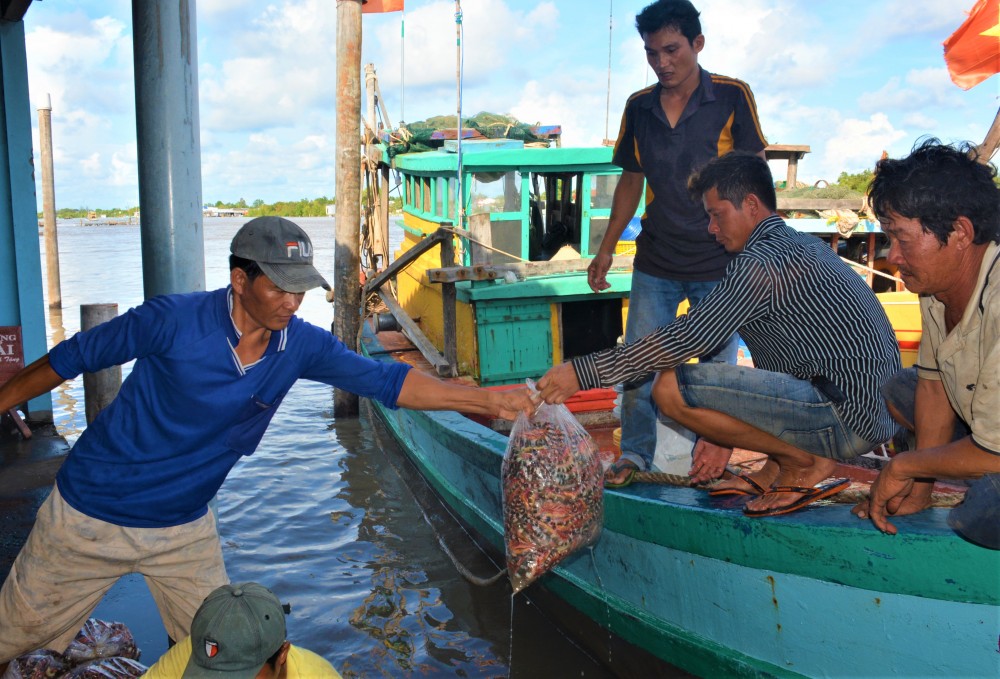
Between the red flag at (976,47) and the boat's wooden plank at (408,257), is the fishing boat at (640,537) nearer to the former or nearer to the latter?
the boat's wooden plank at (408,257)

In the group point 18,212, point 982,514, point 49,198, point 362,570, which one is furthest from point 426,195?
point 49,198

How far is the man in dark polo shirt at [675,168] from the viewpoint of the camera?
12.6 ft

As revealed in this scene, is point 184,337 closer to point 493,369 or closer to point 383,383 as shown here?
point 383,383

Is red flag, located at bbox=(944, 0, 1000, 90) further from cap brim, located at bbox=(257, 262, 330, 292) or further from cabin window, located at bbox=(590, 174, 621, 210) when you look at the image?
cap brim, located at bbox=(257, 262, 330, 292)

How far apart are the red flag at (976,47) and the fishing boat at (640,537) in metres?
2.39

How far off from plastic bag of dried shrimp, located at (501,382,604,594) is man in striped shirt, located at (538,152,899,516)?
0.15 m

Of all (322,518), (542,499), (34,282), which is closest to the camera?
(542,499)

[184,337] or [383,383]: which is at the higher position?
[184,337]

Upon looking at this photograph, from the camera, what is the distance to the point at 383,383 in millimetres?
2957

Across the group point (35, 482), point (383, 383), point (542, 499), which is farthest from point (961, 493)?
point (35, 482)

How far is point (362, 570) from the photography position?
5535 mm

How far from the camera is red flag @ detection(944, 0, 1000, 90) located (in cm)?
714

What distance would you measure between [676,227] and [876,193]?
5.45 ft

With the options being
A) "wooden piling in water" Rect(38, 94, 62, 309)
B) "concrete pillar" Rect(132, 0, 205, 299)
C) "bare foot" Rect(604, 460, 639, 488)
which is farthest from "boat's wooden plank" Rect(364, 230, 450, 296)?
"wooden piling in water" Rect(38, 94, 62, 309)
